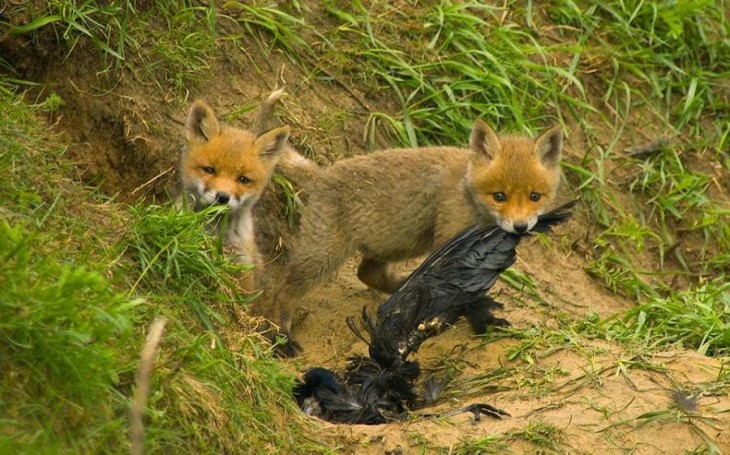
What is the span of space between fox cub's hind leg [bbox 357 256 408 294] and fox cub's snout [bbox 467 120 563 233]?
0.83 m

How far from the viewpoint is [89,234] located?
204 inches

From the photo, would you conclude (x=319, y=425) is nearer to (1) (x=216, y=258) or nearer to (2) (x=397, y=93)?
(1) (x=216, y=258)

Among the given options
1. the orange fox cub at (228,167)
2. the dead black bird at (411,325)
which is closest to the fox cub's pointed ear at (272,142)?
the orange fox cub at (228,167)

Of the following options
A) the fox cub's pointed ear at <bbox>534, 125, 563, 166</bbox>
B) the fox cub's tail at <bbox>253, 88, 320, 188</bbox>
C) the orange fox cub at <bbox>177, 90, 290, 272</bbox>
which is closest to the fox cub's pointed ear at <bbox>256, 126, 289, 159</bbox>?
the orange fox cub at <bbox>177, 90, 290, 272</bbox>

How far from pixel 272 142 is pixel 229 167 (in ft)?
1.14

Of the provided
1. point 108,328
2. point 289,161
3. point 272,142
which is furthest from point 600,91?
point 108,328

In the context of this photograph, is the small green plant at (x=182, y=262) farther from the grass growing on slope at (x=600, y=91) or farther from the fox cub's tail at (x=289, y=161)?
the grass growing on slope at (x=600, y=91)

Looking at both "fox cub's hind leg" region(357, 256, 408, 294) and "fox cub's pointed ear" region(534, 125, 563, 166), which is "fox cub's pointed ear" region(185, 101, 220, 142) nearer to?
"fox cub's hind leg" region(357, 256, 408, 294)

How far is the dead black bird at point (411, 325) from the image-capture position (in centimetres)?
559

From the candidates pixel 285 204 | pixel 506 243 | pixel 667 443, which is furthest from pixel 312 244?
pixel 667 443

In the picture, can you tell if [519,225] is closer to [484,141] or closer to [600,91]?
[484,141]

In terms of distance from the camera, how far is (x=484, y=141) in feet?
23.7

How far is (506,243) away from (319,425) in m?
1.65

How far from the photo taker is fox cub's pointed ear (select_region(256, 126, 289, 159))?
273 inches
